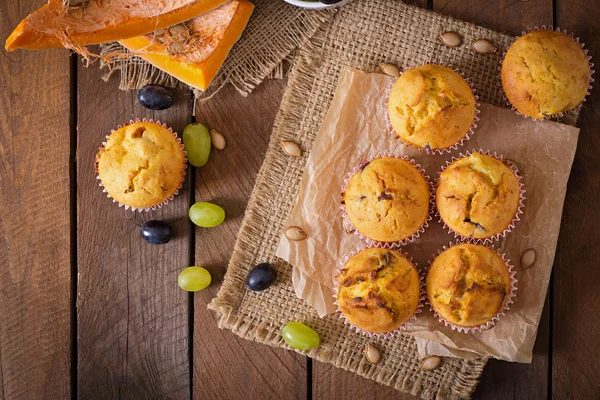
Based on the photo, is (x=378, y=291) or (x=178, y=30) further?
(x=178, y=30)

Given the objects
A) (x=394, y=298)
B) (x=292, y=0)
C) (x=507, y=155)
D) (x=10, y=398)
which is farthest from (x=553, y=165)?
(x=10, y=398)

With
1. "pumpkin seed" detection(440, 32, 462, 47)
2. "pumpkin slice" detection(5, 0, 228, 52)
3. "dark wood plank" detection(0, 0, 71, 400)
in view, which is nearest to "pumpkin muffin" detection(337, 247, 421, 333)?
"pumpkin seed" detection(440, 32, 462, 47)

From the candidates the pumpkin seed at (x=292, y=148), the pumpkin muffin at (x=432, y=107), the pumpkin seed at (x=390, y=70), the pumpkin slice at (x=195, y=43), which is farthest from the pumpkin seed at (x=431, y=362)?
the pumpkin slice at (x=195, y=43)

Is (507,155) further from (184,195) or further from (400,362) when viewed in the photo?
(184,195)

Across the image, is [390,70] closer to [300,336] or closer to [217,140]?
[217,140]

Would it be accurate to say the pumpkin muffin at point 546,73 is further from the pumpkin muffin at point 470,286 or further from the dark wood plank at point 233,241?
the dark wood plank at point 233,241

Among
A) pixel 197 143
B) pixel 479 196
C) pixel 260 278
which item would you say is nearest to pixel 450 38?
pixel 479 196

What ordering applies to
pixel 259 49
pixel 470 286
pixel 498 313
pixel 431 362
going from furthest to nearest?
pixel 259 49, pixel 431 362, pixel 498 313, pixel 470 286
